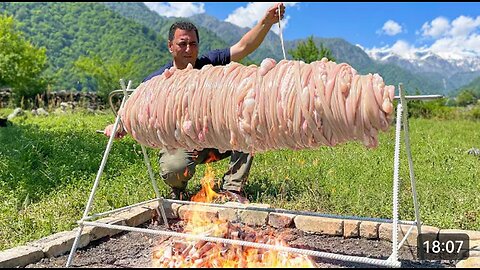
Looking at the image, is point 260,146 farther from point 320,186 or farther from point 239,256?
point 320,186

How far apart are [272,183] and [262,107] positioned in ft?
10.7

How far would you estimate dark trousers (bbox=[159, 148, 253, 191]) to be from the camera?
5117mm

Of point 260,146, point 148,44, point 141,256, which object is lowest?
point 141,256

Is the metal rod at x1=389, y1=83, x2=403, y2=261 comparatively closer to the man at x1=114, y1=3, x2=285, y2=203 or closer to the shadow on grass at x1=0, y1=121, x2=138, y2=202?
Result: the man at x1=114, y1=3, x2=285, y2=203

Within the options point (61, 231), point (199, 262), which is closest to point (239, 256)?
point (199, 262)

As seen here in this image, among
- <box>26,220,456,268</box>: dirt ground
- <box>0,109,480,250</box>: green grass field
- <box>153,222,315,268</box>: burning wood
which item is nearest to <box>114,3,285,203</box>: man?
<box>0,109,480,250</box>: green grass field

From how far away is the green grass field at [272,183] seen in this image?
15.3 feet

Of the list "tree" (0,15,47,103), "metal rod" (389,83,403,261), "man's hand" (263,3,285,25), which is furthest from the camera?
"tree" (0,15,47,103)

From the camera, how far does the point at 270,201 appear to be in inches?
206

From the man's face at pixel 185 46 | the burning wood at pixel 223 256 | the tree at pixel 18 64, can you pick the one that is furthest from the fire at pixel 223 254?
the tree at pixel 18 64

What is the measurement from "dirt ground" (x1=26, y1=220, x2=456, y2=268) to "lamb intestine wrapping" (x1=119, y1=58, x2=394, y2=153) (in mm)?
985

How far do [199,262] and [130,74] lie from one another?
51.2 m

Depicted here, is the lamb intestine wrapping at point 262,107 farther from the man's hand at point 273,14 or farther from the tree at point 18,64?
the tree at point 18,64

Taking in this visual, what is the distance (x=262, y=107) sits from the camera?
2.75 meters
